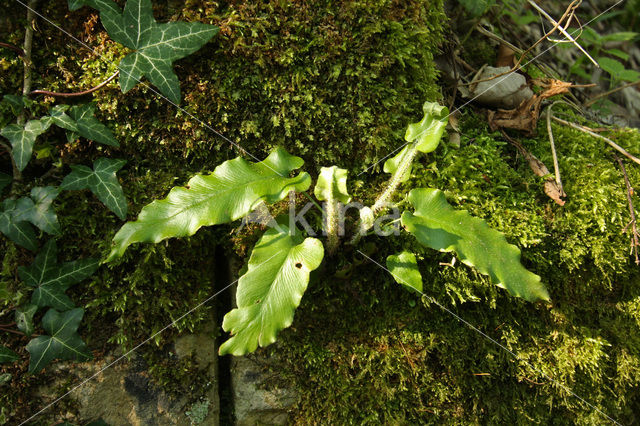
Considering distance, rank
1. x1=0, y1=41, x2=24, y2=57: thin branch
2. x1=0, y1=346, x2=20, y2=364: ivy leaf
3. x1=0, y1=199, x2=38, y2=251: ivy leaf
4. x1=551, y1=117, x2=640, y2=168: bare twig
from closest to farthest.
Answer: x1=0, y1=346, x2=20, y2=364: ivy leaf
x1=0, y1=199, x2=38, y2=251: ivy leaf
x1=0, y1=41, x2=24, y2=57: thin branch
x1=551, y1=117, x2=640, y2=168: bare twig

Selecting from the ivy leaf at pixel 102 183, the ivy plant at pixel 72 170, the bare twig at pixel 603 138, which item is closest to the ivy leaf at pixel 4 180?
the ivy plant at pixel 72 170

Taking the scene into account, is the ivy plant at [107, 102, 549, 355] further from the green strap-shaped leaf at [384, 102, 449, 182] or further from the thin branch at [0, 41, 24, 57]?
the thin branch at [0, 41, 24, 57]

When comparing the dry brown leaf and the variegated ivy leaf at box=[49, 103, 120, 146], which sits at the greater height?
the variegated ivy leaf at box=[49, 103, 120, 146]

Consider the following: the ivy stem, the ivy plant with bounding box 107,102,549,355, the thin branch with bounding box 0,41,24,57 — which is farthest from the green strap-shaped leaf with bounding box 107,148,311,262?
the thin branch with bounding box 0,41,24,57

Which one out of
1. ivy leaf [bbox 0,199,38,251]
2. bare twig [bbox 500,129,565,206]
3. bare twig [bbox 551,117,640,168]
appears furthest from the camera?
bare twig [bbox 551,117,640,168]

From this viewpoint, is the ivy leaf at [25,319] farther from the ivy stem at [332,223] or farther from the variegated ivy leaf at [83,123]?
the ivy stem at [332,223]

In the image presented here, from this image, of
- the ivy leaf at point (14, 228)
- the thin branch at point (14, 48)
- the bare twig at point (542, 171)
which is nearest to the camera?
the ivy leaf at point (14, 228)

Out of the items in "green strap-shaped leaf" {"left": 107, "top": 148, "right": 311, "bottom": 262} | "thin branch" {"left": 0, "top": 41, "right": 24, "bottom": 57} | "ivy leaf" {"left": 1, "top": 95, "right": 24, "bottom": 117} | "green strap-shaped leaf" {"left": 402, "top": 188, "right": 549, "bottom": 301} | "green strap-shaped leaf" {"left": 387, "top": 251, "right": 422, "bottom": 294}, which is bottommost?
"green strap-shaped leaf" {"left": 387, "top": 251, "right": 422, "bottom": 294}
